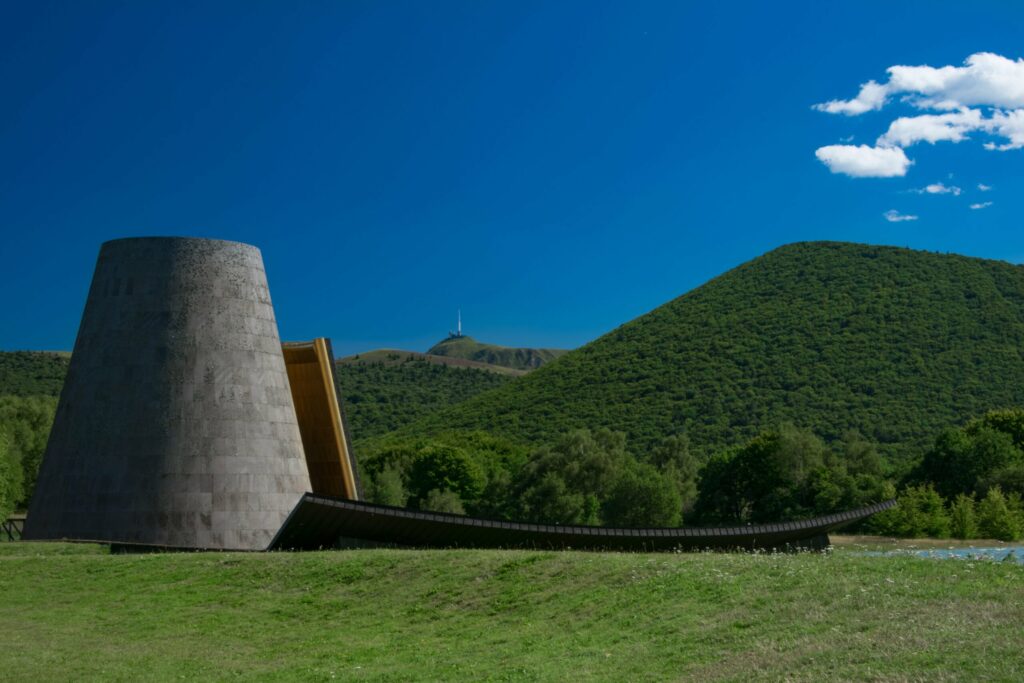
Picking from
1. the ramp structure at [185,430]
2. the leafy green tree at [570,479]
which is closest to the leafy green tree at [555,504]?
the leafy green tree at [570,479]

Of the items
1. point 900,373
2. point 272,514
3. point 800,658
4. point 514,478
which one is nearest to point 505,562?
point 800,658

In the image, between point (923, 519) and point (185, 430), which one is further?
point (923, 519)

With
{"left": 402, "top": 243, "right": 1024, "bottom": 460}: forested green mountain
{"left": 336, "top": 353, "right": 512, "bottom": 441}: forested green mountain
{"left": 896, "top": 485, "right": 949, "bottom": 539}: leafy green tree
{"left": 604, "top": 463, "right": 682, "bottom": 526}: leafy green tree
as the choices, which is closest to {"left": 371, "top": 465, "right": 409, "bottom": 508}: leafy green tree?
{"left": 604, "top": 463, "right": 682, "bottom": 526}: leafy green tree

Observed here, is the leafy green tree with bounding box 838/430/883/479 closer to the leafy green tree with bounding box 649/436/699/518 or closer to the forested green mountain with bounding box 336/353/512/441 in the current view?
the leafy green tree with bounding box 649/436/699/518

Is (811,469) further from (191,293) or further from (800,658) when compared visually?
(800,658)

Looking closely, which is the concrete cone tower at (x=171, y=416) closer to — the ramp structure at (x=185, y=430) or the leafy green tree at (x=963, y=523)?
the ramp structure at (x=185, y=430)

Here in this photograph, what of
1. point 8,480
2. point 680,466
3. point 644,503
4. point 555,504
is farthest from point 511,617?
point 680,466

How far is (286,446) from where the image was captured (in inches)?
859

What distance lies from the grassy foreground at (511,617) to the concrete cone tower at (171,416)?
2658mm

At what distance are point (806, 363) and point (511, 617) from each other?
253ft

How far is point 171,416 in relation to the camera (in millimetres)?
20688

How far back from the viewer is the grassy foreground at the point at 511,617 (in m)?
8.96

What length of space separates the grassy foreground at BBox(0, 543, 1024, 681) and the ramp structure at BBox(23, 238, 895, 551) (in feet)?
8.26

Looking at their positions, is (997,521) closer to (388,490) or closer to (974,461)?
(974,461)
